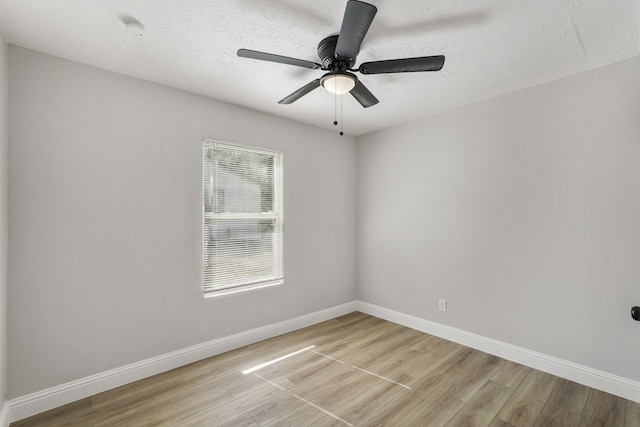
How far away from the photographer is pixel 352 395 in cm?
218

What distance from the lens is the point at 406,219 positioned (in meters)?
3.57

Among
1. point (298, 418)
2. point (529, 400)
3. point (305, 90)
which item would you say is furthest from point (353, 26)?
point (529, 400)

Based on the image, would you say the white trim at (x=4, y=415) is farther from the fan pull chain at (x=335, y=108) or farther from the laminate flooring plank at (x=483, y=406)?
the fan pull chain at (x=335, y=108)

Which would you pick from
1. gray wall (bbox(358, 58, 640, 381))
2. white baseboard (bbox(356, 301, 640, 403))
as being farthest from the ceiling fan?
white baseboard (bbox(356, 301, 640, 403))

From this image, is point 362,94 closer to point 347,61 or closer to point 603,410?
point 347,61

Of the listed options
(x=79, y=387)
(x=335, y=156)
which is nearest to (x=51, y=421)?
(x=79, y=387)

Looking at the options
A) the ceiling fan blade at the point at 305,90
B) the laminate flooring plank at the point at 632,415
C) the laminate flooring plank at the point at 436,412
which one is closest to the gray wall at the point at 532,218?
the laminate flooring plank at the point at 632,415

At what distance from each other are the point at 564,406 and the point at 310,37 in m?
3.15

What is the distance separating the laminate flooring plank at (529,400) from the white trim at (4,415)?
10.6 feet

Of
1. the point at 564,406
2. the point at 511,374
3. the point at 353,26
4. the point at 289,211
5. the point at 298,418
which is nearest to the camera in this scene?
the point at 353,26

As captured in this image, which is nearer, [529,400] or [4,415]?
[4,415]

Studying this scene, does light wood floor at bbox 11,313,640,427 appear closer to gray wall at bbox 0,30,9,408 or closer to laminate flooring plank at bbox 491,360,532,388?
laminate flooring plank at bbox 491,360,532,388

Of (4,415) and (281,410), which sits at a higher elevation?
(4,415)

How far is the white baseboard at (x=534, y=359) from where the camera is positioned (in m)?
2.13
